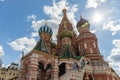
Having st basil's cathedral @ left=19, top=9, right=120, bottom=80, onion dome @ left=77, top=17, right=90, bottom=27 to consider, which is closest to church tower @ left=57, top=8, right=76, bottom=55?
st basil's cathedral @ left=19, top=9, right=120, bottom=80

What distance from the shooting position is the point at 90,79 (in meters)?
33.8

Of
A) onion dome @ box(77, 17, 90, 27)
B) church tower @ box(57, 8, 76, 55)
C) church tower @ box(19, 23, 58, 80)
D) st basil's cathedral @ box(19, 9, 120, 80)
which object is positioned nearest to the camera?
church tower @ box(19, 23, 58, 80)

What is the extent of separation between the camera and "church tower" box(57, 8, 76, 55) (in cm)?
4032

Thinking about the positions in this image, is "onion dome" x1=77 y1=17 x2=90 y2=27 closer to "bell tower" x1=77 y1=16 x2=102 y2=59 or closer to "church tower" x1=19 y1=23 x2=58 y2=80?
"bell tower" x1=77 y1=16 x2=102 y2=59

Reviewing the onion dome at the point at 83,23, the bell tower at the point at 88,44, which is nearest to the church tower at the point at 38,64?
the bell tower at the point at 88,44

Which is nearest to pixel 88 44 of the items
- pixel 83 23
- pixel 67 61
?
pixel 83 23

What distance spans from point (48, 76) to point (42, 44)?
20.1ft

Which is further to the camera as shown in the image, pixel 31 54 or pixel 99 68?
pixel 99 68

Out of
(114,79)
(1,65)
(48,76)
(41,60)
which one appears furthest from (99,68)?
(1,65)

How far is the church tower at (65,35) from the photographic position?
40316 millimetres

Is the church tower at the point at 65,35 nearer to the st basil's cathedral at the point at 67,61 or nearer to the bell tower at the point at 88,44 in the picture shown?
the st basil's cathedral at the point at 67,61

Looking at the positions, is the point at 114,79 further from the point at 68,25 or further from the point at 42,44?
the point at 68,25

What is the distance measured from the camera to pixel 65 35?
40406mm

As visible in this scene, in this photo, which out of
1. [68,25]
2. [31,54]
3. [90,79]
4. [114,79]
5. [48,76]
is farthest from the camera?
[68,25]
